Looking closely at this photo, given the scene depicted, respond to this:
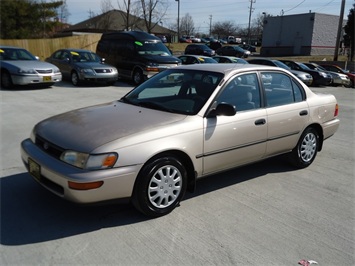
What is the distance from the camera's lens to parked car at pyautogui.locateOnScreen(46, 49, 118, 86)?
1342 cm

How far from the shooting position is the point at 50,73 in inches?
479

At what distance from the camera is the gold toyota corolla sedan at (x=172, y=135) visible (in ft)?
10.4

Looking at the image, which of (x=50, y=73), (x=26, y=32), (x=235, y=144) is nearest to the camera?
(x=235, y=144)

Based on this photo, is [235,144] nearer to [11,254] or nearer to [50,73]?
[11,254]

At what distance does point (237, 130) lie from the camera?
13.2ft

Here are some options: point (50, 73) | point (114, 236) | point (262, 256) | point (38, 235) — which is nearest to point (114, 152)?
point (114, 236)

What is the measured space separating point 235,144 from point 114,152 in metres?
1.56

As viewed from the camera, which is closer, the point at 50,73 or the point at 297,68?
the point at 50,73

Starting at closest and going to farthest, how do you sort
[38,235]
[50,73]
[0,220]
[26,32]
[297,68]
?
1. [38,235]
2. [0,220]
3. [50,73]
4. [297,68]
5. [26,32]

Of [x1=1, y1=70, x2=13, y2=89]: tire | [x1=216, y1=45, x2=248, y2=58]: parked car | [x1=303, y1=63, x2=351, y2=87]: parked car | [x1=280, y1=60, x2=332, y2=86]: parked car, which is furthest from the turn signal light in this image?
[x1=216, y1=45, x2=248, y2=58]: parked car

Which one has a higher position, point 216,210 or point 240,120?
point 240,120

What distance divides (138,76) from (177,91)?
10.4m

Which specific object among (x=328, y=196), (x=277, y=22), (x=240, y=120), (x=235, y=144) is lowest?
(x=328, y=196)

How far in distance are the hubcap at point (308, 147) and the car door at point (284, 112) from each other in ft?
0.79
